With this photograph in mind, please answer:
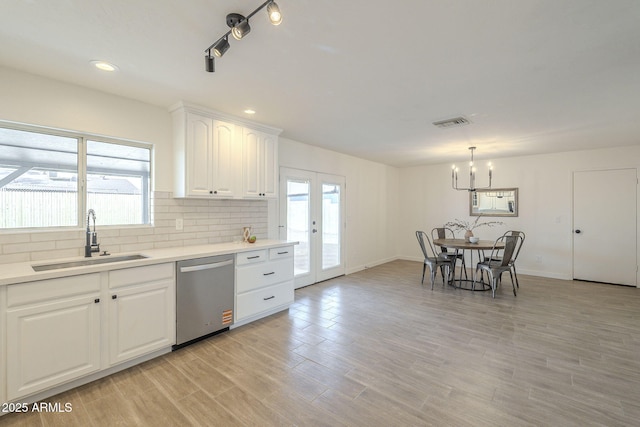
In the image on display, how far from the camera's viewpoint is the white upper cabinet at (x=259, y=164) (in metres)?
3.64

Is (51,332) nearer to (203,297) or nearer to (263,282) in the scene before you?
(203,297)

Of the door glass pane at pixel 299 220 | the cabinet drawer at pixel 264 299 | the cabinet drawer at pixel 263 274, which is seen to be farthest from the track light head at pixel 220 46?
the door glass pane at pixel 299 220

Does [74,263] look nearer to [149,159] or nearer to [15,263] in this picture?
[15,263]

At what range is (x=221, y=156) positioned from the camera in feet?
11.1

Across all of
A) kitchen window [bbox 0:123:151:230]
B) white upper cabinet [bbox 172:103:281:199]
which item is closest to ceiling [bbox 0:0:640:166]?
white upper cabinet [bbox 172:103:281:199]

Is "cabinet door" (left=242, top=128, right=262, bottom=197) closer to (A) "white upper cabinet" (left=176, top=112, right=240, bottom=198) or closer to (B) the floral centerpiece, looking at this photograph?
(A) "white upper cabinet" (left=176, top=112, right=240, bottom=198)

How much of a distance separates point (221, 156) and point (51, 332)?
2.15m

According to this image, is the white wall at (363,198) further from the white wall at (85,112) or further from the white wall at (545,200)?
the white wall at (85,112)

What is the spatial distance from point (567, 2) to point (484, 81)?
96 centimetres

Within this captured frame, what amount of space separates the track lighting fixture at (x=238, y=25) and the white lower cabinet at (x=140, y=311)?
1813 millimetres

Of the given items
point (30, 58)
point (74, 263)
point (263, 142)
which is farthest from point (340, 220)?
point (30, 58)

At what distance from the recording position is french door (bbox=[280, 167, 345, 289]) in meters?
4.71

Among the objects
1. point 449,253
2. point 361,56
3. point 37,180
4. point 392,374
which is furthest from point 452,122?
point 37,180

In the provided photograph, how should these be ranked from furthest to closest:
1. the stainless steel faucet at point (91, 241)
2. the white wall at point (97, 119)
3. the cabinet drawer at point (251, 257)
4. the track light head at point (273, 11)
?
1. the cabinet drawer at point (251, 257)
2. the stainless steel faucet at point (91, 241)
3. the white wall at point (97, 119)
4. the track light head at point (273, 11)
